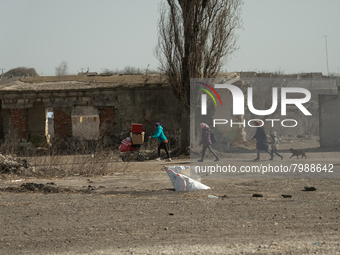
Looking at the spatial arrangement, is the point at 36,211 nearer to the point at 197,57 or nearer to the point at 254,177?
the point at 254,177

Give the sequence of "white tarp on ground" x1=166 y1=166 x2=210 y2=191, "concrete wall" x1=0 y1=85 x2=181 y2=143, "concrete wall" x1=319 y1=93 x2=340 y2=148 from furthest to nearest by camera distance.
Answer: "concrete wall" x1=0 y1=85 x2=181 y2=143, "concrete wall" x1=319 y1=93 x2=340 y2=148, "white tarp on ground" x1=166 y1=166 x2=210 y2=191

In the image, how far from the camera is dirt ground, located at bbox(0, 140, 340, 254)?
5.00m

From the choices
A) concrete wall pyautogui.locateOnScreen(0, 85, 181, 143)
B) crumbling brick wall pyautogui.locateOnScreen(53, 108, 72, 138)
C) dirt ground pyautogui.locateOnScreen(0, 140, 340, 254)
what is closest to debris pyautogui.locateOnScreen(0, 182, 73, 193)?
dirt ground pyautogui.locateOnScreen(0, 140, 340, 254)

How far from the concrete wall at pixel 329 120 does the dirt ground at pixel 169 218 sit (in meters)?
8.75

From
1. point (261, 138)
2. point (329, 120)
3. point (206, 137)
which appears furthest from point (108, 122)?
point (329, 120)

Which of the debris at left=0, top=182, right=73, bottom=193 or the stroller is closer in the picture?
the debris at left=0, top=182, right=73, bottom=193

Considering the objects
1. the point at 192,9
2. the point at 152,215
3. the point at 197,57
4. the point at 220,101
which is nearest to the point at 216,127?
the point at 220,101

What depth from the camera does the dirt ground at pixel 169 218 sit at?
4996mm

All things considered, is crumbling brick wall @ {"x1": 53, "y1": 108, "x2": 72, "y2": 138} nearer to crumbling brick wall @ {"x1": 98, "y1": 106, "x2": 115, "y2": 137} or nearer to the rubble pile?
crumbling brick wall @ {"x1": 98, "y1": 106, "x2": 115, "y2": 137}

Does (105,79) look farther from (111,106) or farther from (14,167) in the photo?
(14,167)

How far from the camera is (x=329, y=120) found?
1800cm

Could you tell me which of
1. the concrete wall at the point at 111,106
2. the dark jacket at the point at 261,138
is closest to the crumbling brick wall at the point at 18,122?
the concrete wall at the point at 111,106

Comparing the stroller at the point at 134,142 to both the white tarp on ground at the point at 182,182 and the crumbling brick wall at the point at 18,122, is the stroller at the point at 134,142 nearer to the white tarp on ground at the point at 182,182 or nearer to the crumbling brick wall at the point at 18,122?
the crumbling brick wall at the point at 18,122

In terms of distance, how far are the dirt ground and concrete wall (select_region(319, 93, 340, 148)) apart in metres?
8.75
